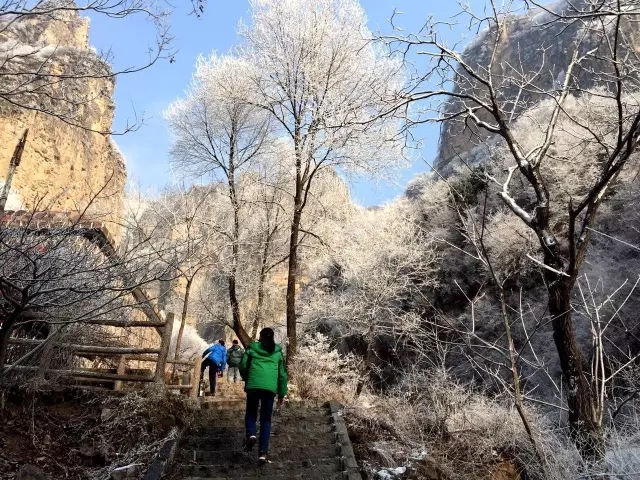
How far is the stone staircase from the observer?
563cm

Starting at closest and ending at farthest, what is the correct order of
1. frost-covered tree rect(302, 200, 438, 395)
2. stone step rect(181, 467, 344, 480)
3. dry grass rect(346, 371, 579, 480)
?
stone step rect(181, 467, 344, 480) → dry grass rect(346, 371, 579, 480) → frost-covered tree rect(302, 200, 438, 395)

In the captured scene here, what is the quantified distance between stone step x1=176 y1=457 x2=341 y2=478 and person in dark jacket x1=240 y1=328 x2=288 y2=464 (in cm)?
14

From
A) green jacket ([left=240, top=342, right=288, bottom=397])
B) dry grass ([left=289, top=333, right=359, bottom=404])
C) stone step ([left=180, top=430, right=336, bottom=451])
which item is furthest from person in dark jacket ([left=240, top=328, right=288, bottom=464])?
dry grass ([left=289, top=333, right=359, bottom=404])

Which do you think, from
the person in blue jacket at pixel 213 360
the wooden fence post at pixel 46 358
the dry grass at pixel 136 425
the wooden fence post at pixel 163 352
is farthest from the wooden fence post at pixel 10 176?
the person in blue jacket at pixel 213 360

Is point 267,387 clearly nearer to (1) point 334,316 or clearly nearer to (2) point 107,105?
(1) point 334,316

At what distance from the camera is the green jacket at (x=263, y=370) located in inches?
229

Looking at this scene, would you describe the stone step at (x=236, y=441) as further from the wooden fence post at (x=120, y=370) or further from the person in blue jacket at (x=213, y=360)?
the person in blue jacket at (x=213, y=360)

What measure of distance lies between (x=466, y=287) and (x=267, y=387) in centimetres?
1443

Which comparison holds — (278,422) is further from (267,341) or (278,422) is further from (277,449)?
(267,341)

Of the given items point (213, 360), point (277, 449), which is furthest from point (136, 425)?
point (213, 360)

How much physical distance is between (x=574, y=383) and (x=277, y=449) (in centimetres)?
374

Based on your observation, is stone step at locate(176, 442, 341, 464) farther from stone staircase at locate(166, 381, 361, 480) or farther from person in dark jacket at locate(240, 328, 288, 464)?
person in dark jacket at locate(240, 328, 288, 464)

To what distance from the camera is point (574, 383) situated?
15.4 feet

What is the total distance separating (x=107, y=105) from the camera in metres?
28.5
